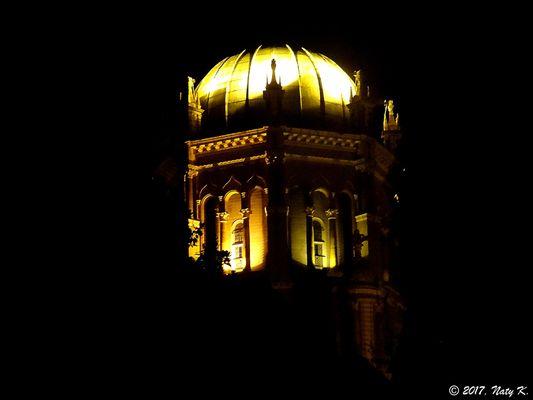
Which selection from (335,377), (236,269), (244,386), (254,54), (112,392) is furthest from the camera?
(254,54)

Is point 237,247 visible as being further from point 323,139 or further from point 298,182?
point 323,139

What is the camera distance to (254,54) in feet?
145

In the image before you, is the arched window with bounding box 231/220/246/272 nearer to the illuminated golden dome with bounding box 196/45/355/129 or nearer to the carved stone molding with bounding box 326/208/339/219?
the carved stone molding with bounding box 326/208/339/219

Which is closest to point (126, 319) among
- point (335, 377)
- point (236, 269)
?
point (335, 377)

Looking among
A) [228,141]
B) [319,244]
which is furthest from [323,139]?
[319,244]

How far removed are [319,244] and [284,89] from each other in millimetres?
6198

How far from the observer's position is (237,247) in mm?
41594

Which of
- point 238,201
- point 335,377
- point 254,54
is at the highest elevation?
point 254,54

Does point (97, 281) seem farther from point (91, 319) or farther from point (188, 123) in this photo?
point (188, 123)

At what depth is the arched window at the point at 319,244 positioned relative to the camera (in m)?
41.8

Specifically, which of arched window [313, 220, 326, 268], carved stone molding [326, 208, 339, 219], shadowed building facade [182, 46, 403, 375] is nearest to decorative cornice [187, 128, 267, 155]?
shadowed building facade [182, 46, 403, 375]

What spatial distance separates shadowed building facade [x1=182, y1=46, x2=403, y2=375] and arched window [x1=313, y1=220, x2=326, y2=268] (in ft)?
0.16

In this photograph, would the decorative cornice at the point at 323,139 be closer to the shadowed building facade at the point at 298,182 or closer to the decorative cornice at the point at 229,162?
the shadowed building facade at the point at 298,182

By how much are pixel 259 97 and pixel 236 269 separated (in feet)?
22.3
